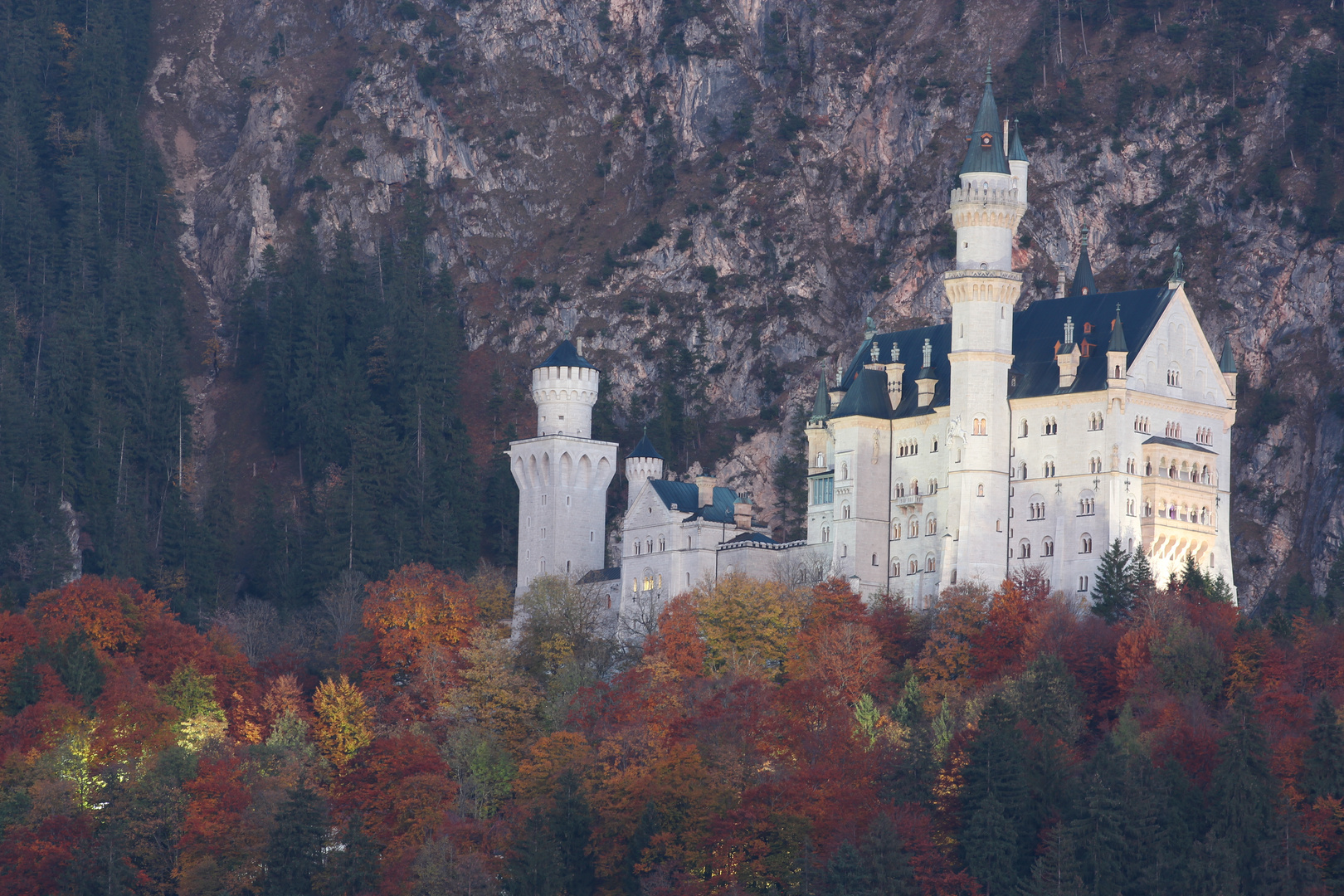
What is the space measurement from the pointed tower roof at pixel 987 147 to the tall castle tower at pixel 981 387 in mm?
433

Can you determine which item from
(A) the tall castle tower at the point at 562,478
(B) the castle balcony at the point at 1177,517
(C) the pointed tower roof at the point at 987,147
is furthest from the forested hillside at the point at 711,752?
(C) the pointed tower roof at the point at 987,147

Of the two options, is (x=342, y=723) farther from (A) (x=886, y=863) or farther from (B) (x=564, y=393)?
(A) (x=886, y=863)

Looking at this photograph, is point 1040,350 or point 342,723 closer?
point 342,723

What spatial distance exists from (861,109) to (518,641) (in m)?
59.1

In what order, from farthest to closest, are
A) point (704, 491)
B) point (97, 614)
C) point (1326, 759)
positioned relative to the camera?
1. point (704, 491)
2. point (97, 614)
3. point (1326, 759)

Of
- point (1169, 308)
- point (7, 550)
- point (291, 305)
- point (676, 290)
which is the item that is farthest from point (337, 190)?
point (1169, 308)

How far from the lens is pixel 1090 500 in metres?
102

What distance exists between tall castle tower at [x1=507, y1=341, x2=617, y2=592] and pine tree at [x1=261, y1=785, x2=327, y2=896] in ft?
92.5

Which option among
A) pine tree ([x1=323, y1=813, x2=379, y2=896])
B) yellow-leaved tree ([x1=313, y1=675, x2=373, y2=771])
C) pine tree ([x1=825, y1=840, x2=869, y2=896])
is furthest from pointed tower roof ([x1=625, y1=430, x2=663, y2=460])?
pine tree ([x1=825, y1=840, x2=869, y2=896])

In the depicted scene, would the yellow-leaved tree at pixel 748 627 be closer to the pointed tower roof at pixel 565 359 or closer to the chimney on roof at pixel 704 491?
the chimney on roof at pixel 704 491

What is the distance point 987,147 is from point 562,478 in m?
26.0

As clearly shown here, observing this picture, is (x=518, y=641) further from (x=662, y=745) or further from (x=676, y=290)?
(x=676, y=290)

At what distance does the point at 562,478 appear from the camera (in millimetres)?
116625

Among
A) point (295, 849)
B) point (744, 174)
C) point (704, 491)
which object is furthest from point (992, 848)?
point (744, 174)
